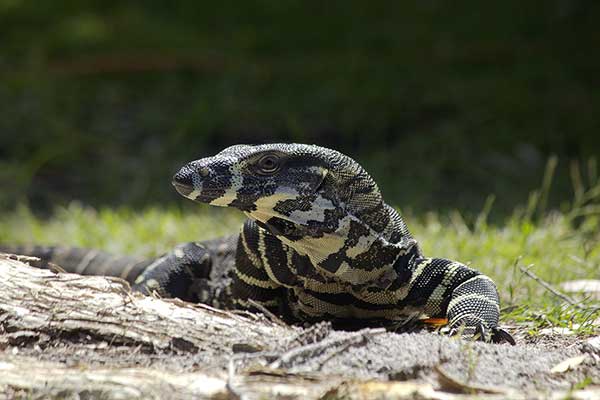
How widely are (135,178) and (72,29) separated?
→ 3.16 m

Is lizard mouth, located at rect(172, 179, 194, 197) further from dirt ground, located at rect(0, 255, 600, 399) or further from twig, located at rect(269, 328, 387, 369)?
twig, located at rect(269, 328, 387, 369)

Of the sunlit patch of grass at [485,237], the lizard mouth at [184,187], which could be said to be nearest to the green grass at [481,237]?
the sunlit patch of grass at [485,237]

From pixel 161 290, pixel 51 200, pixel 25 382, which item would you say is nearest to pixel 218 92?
pixel 51 200

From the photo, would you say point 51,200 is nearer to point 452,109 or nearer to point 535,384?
point 452,109

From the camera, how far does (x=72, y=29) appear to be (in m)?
11.0

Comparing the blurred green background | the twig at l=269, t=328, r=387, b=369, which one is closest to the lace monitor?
the twig at l=269, t=328, r=387, b=369

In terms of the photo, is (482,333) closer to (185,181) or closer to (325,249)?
(325,249)

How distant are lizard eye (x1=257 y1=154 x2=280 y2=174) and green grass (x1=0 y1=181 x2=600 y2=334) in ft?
4.92

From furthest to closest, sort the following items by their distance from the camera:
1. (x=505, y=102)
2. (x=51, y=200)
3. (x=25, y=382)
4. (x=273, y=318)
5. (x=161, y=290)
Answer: (x=505, y=102)
(x=51, y=200)
(x=161, y=290)
(x=273, y=318)
(x=25, y=382)

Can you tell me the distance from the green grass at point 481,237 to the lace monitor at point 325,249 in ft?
1.71

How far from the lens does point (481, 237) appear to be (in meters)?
5.89

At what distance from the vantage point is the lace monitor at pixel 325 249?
385 centimetres

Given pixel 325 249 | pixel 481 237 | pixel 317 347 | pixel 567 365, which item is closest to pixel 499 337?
pixel 567 365

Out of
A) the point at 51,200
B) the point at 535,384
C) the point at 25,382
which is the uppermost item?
the point at 535,384
